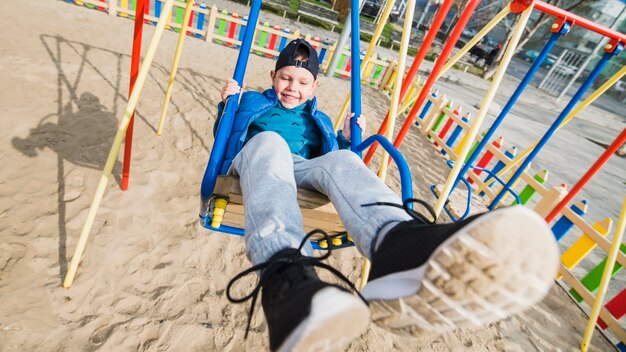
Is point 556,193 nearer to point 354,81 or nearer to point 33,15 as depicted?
point 354,81

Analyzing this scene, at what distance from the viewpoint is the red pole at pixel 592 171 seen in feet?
8.92

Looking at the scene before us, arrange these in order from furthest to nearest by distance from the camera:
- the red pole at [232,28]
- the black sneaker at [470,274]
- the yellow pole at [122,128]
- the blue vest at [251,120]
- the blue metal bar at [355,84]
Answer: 1. the red pole at [232,28]
2. the blue metal bar at [355,84]
3. the blue vest at [251,120]
4. the yellow pole at [122,128]
5. the black sneaker at [470,274]

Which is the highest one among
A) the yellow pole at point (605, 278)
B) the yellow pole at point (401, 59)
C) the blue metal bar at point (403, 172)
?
the yellow pole at point (401, 59)

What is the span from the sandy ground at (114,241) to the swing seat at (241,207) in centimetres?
72

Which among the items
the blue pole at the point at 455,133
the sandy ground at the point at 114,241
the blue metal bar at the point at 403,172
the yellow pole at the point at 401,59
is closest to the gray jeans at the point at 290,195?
the blue metal bar at the point at 403,172

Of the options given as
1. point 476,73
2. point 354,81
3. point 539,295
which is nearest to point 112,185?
point 354,81

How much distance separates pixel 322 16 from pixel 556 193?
1069cm

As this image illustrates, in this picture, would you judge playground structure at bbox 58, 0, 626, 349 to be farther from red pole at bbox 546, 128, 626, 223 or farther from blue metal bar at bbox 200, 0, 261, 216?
blue metal bar at bbox 200, 0, 261, 216

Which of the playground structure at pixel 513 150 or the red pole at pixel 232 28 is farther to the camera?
the red pole at pixel 232 28

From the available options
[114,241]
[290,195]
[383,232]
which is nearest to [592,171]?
[383,232]

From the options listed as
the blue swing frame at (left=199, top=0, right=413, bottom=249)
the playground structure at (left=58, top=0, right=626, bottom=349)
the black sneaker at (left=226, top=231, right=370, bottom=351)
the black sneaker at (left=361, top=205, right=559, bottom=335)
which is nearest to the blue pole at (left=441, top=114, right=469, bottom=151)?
the playground structure at (left=58, top=0, right=626, bottom=349)

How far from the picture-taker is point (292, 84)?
1.87m

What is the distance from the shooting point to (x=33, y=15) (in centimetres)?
487

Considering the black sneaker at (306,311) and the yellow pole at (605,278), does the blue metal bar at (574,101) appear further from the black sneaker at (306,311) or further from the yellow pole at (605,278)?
the black sneaker at (306,311)
